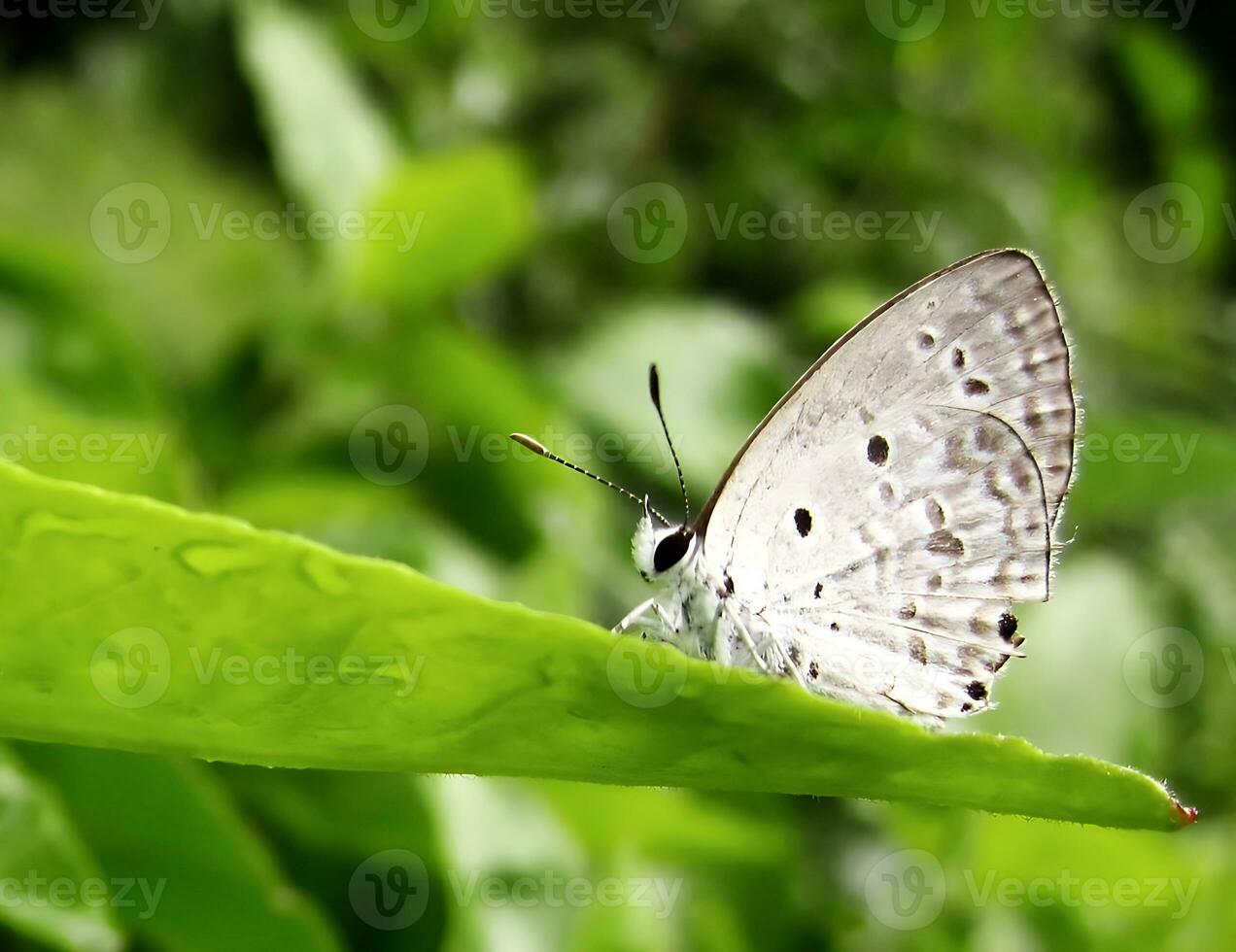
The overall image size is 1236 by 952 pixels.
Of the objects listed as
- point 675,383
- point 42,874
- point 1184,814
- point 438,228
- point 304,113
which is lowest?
point 42,874

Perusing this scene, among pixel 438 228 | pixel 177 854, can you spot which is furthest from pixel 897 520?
pixel 438 228

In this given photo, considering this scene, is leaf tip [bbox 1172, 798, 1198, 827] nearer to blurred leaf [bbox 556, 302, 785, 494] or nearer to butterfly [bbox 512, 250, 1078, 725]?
butterfly [bbox 512, 250, 1078, 725]

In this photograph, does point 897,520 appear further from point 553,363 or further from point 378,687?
point 553,363

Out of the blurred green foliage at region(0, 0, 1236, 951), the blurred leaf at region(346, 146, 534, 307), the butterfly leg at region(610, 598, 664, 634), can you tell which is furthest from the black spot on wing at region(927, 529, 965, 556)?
the blurred leaf at region(346, 146, 534, 307)

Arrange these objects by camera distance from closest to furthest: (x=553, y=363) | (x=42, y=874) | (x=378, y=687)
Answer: (x=378, y=687) < (x=42, y=874) < (x=553, y=363)

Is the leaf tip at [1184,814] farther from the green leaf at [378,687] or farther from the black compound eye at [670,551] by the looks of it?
the black compound eye at [670,551]

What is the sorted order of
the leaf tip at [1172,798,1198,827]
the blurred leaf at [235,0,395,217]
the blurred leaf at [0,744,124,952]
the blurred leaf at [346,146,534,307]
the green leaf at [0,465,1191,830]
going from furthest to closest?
the blurred leaf at [235,0,395,217] < the blurred leaf at [346,146,534,307] < the blurred leaf at [0,744,124,952] < the leaf tip at [1172,798,1198,827] < the green leaf at [0,465,1191,830]

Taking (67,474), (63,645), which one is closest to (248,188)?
(67,474)

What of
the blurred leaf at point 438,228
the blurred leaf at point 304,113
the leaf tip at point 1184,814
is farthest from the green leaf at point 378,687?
the blurred leaf at point 304,113
